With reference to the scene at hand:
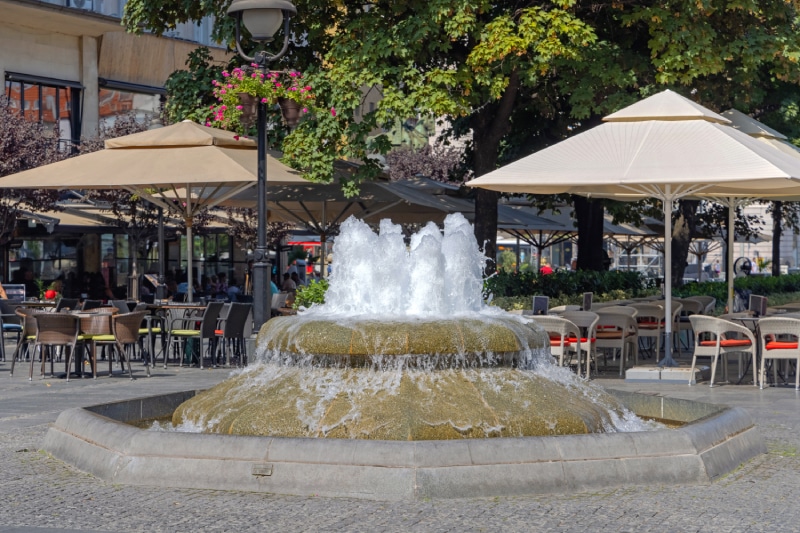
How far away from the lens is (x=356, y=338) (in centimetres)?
907

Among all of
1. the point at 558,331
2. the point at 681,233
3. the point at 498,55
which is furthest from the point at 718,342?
the point at 681,233

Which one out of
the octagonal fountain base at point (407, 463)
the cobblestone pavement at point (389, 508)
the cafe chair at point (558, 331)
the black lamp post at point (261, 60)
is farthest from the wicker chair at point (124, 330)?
the octagonal fountain base at point (407, 463)

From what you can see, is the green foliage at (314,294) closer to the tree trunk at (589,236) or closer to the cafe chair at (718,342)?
the cafe chair at (718,342)

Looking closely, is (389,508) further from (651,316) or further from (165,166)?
(651,316)

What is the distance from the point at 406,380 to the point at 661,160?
5992 mm

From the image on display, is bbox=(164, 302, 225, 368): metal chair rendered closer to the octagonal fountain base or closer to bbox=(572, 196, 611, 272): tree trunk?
the octagonal fountain base

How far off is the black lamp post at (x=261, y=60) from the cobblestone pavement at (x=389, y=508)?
5.87 m

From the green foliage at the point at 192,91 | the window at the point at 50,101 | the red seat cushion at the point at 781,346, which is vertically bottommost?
the red seat cushion at the point at 781,346

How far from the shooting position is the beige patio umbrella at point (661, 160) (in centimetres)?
1339

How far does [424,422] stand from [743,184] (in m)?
7.23

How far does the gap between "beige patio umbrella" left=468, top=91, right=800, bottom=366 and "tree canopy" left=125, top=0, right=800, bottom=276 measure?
163 inches

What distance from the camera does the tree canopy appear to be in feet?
62.4

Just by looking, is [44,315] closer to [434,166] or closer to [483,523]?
[483,523]

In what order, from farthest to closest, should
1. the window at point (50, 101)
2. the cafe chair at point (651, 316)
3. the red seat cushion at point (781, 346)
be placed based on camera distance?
the window at point (50, 101)
the cafe chair at point (651, 316)
the red seat cushion at point (781, 346)
